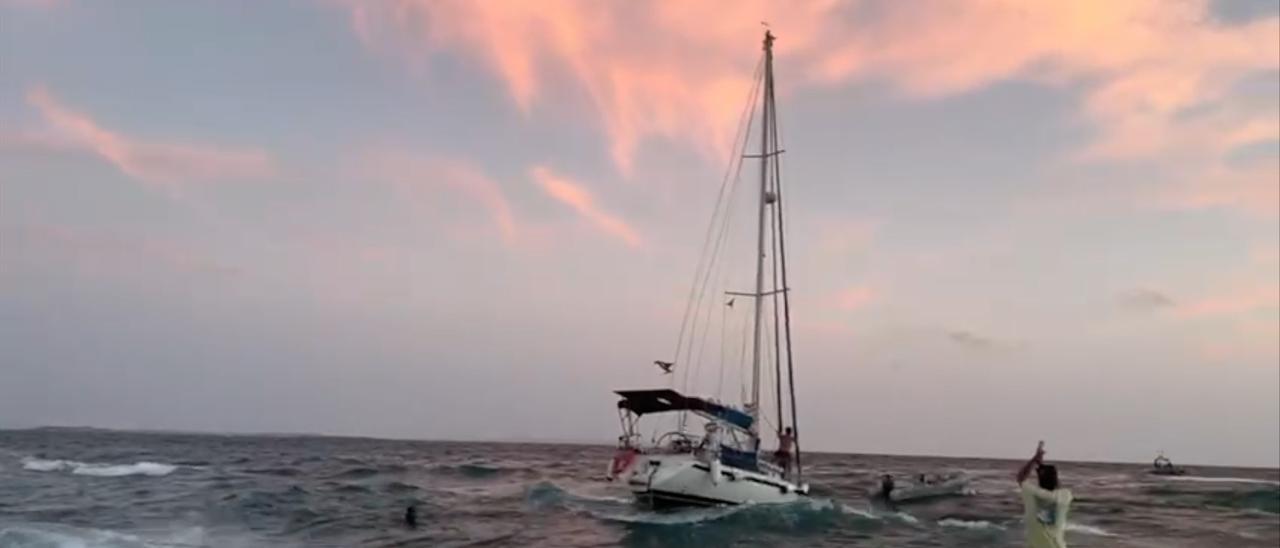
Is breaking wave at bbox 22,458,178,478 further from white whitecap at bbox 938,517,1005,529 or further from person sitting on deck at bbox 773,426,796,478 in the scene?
white whitecap at bbox 938,517,1005,529

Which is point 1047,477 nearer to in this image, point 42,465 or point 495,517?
point 495,517

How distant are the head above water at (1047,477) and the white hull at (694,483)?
80.0ft

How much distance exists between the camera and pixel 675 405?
116ft

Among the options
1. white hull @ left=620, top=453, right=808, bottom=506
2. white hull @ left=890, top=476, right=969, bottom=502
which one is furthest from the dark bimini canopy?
white hull @ left=890, top=476, right=969, bottom=502

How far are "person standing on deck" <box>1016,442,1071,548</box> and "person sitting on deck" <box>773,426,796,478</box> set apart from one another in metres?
28.2

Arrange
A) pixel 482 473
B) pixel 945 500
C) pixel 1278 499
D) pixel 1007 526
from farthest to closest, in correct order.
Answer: pixel 482 473, pixel 1278 499, pixel 945 500, pixel 1007 526

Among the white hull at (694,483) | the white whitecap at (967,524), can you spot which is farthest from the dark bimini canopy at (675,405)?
the white whitecap at (967,524)

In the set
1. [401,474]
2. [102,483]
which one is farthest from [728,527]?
[401,474]

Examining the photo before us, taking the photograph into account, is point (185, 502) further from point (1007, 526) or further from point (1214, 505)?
point (1214, 505)

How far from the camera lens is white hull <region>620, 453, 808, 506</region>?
32.7 m

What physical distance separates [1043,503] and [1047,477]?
256 millimetres

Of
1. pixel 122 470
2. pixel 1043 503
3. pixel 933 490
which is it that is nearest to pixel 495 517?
pixel 933 490

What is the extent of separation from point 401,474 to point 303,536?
139ft

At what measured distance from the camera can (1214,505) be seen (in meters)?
56.2
